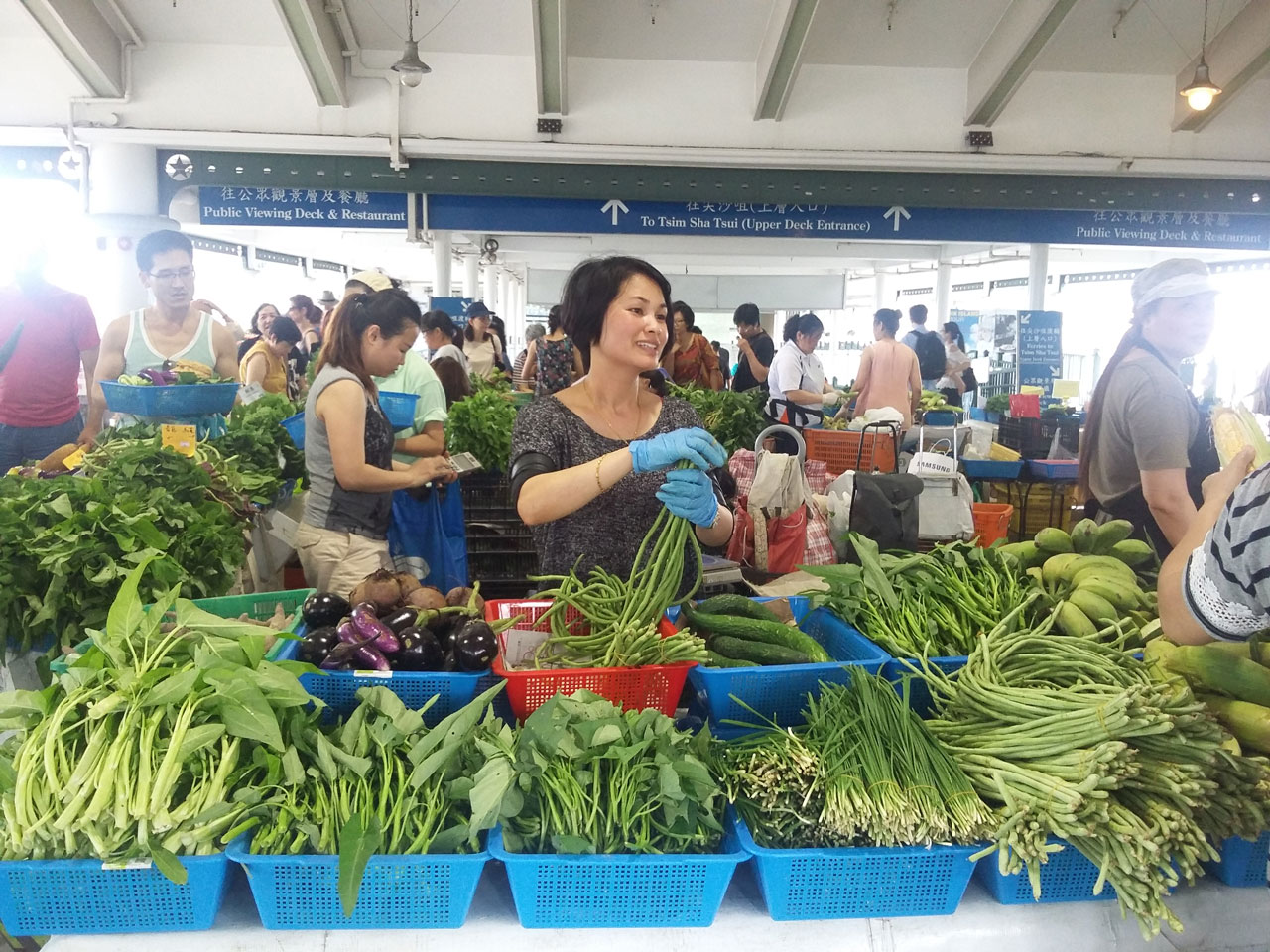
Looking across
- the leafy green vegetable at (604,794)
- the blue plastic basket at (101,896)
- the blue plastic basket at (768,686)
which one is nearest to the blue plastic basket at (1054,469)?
the blue plastic basket at (768,686)

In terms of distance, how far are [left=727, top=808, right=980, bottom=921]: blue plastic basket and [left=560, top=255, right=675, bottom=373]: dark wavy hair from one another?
145 centimetres

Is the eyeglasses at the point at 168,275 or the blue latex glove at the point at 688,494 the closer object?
the blue latex glove at the point at 688,494

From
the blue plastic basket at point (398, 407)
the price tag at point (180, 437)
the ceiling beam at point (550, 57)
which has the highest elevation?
the ceiling beam at point (550, 57)

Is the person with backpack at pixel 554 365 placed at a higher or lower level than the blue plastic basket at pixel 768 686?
higher

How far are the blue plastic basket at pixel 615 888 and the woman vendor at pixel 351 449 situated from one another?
7.13 ft

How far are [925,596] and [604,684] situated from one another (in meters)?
0.95

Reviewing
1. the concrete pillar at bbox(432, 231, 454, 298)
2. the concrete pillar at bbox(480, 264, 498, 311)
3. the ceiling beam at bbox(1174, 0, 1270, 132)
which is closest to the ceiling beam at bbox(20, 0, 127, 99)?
the concrete pillar at bbox(432, 231, 454, 298)

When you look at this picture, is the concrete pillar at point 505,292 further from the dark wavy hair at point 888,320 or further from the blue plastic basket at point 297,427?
the blue plastic basket at point 297,427

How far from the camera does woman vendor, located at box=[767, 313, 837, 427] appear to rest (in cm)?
751

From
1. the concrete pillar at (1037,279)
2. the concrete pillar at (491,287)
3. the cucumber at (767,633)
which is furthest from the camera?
the concrete pillar at (491,287)

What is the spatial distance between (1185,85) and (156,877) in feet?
27.9

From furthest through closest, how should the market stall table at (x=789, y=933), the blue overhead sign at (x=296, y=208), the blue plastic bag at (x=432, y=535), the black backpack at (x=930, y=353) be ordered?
the black backpack at (x=930, y=353)
the blue overhead sign at (x=296, y=208)
the blue plastic bag at (x=432, y=535)
the market stall table at (x=789, y=933)

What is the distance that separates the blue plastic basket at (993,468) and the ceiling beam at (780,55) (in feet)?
10.4

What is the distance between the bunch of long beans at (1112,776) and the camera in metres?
1.50
